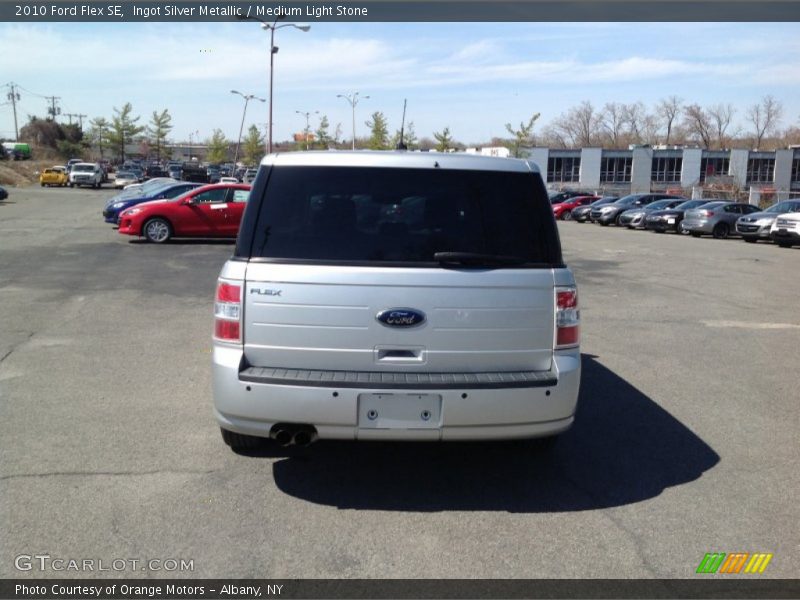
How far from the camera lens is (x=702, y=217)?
1206 inches

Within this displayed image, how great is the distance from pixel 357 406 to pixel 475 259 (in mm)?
1052

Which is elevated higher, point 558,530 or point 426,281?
point 426,281

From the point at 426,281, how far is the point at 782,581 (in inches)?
90.1

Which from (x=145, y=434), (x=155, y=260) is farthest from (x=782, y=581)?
(x=155, y=260)

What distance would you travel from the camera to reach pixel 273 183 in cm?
444

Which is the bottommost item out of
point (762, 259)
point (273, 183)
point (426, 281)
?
point (762, 259)

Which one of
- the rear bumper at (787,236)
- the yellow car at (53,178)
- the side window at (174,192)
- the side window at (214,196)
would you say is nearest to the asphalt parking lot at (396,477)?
the side window at (214,196)

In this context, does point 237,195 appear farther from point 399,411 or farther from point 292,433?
point 399,411

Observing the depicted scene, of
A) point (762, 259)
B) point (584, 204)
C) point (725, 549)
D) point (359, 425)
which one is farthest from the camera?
point (584, 204)

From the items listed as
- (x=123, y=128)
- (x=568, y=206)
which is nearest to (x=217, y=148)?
(x=123, y=128)

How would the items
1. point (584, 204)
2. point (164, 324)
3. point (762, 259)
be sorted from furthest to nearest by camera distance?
1. point (584, 204)
2. point (762, 259)
3. point (164, 324)

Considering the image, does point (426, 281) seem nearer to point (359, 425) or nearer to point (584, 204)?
point (359, 425)

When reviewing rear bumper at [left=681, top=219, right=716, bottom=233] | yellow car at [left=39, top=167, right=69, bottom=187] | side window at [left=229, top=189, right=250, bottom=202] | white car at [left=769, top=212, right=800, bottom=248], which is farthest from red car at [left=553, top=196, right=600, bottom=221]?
yellow car at [left=39, top=167, right=69, bottom=187]

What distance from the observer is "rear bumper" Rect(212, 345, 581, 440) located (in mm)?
4203
